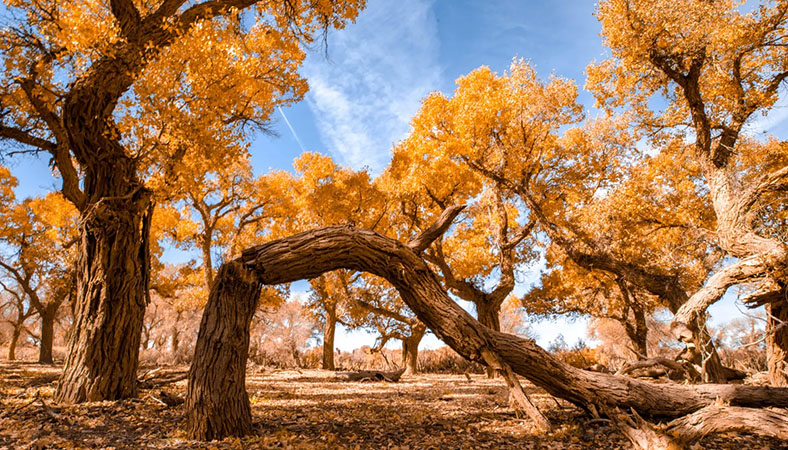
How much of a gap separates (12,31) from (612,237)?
14.4 m

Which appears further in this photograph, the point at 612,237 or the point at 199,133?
the point at 612,237

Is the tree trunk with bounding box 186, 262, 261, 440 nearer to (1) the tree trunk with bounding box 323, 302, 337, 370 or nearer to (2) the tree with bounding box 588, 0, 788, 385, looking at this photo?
(2) the tree with bounding box 588, 0, 788, 385

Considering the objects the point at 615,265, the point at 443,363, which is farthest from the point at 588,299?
the point at 443,363

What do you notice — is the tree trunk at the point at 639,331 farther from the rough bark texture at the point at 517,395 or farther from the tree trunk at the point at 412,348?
the rough bark texture at the point at 517,395

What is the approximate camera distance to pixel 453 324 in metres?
4.82

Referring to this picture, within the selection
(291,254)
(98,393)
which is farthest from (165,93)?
(98,393)

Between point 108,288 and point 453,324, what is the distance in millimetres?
5522

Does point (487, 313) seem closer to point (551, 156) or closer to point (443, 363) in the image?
point (551, 156)

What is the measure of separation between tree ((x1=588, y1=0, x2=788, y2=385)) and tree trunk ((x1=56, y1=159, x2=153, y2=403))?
33.7 ft

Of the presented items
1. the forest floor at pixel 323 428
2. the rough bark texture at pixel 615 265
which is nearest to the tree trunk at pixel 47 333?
the forest floor at pixel 323 428

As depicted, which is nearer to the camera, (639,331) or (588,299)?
(639,331)

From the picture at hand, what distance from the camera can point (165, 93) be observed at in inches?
271

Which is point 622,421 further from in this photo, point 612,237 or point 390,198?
point 390,198

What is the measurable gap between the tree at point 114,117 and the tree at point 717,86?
745 centimetres
